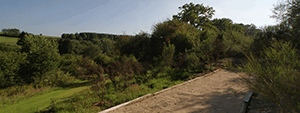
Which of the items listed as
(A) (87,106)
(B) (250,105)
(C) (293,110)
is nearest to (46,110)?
(A) (87,106)

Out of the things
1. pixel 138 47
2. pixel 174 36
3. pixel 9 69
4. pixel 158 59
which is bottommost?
pixel 9 69

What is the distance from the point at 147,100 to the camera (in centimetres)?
500

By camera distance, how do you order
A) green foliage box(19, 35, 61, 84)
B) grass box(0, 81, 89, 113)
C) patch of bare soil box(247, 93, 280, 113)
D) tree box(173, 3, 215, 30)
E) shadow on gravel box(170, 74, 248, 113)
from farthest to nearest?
1. tree box(173, 3, 215, 30)
2. green foliage box(19, 35, 61, 84)
3. grass box(0, 81, 89, 113)
4. shadow on gravel box(170, 74, 248, 113)
5. patch of bare soil box(247, 93, 280, 113)

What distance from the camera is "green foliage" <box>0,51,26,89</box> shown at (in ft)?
36.3

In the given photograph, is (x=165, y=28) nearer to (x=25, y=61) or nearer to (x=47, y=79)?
(x=47, y=79)

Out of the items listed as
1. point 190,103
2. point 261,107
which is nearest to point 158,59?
point 190,103

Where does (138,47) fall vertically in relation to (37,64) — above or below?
above

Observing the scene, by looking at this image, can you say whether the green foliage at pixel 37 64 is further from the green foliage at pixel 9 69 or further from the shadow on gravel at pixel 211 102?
the shadow on gravel at pixel 211 102

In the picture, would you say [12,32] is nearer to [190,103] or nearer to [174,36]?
[174,36]

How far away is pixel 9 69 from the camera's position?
11.7m

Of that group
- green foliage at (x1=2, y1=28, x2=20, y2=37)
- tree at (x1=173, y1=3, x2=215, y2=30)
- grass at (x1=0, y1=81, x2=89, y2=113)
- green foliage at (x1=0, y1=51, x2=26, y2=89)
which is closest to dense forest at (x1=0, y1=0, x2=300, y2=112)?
green foliage at (x1=0, y1=51, x2=26, y2=89)

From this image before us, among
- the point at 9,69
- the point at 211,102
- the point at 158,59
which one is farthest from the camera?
the point at 9,69

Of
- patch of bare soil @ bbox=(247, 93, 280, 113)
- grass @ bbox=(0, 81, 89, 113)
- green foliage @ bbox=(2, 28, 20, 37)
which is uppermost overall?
green foliage @ bbox=(2, 28, 20, 37)

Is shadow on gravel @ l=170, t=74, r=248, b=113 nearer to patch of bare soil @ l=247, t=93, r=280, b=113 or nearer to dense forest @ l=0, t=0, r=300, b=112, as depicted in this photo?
patch of bare soil @ l=247, t=93, r=280, b=113
